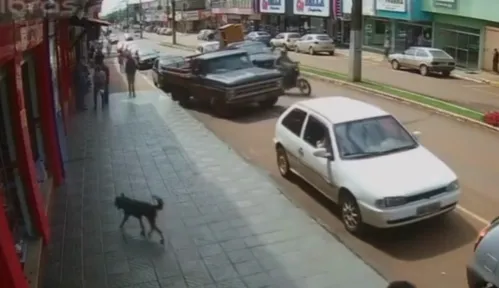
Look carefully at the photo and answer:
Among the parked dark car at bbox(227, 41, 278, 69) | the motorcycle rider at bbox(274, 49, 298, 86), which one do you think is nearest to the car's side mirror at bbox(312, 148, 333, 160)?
the motorcycle rider at bbox(274, 49, 298, 86)

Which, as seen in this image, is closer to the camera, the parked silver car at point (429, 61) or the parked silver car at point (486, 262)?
the parked silver car at point (486, 262)

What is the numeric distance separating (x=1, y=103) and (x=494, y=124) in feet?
41.5

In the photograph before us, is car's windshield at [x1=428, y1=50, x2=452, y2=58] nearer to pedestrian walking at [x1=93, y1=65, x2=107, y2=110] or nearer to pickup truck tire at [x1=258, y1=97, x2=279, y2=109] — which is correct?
pickup truck tire at [x1=258, y1=97, x2=279, y2=109]

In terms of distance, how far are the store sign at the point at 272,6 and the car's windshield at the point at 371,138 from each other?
52131 mm

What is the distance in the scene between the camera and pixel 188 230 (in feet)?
31.3

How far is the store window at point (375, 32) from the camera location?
4581cm

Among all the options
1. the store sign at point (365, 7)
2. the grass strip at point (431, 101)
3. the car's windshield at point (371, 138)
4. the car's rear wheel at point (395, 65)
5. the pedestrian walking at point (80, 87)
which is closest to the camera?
the car's windshield at point (371, 138)

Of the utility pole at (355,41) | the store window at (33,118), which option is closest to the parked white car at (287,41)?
the utility pole at (355,41)

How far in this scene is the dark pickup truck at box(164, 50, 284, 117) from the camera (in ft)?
62.7

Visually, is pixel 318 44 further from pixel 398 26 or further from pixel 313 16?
pixel 313 16

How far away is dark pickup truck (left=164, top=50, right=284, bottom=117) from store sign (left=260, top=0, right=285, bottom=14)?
41.5m

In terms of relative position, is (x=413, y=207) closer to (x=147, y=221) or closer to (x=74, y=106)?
(x=147, y=221)

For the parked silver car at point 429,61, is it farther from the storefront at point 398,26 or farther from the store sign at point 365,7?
the store sign at point 365,7

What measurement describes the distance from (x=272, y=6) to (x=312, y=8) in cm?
1004
